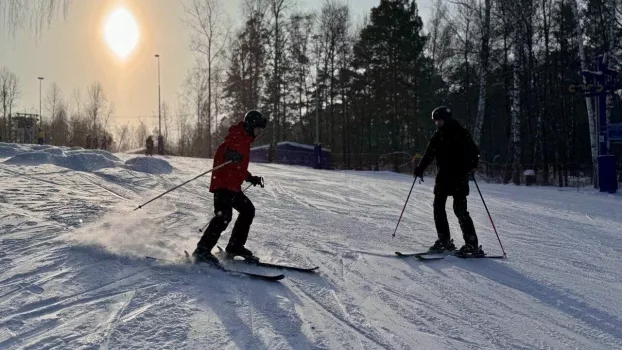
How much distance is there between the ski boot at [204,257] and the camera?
4.96 m

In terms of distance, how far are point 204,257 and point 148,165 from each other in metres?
11.3

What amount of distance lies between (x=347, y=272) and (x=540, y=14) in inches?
1181

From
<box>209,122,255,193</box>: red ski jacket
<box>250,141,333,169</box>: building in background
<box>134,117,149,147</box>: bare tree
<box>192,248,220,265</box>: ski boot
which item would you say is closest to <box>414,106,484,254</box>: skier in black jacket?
<box>209,122,255,193</box>: red ski jacket

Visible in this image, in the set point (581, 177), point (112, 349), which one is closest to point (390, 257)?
point (112, 349)

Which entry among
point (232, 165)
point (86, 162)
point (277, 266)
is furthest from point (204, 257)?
point (86, 162)

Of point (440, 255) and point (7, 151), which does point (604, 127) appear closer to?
point (440, 255)

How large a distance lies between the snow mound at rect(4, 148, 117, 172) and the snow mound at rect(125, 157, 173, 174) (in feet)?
1.78

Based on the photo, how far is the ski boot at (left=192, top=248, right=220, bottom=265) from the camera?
16.3ft

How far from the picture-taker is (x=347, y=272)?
5152mm

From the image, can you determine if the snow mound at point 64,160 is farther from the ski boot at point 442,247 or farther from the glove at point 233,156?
the ski boot at point 442,247

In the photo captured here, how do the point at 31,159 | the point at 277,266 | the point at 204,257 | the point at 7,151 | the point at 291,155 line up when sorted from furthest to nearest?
the point at 291,155 → the point at 7,151 → the point at 31,159 → the point at 277,266 → the point at 204,257

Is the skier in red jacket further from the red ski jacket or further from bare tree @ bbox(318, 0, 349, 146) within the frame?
bare tree @ bbox(318, 0, 349, 146)

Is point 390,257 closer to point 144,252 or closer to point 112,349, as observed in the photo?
point 144,252

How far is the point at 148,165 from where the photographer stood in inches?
608
